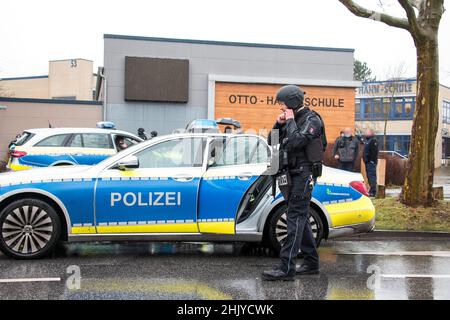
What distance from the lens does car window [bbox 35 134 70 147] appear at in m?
12.4

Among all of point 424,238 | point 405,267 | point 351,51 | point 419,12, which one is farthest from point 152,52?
point 405,267

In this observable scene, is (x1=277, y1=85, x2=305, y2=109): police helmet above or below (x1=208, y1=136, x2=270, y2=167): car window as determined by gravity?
above

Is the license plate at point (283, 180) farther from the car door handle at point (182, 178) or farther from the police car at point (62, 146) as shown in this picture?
the police car at point (62, 146)

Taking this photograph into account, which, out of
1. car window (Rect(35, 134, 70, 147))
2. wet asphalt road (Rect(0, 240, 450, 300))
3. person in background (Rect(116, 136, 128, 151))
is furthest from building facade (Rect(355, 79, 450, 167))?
wet asphalt road (Rect(0, 240, 450, 300))

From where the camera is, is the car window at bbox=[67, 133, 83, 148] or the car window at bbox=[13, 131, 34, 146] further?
the car window at bbox=[67, 133, 83, 148]

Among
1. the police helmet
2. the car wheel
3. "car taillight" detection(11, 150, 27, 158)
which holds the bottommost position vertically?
the car wheel

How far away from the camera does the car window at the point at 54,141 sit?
40.8 ft

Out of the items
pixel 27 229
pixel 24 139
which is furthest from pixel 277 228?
pixel 24 139

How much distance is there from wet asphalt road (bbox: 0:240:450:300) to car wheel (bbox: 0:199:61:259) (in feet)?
0.53

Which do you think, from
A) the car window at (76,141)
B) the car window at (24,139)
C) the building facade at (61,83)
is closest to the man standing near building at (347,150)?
the car window at (76,141)

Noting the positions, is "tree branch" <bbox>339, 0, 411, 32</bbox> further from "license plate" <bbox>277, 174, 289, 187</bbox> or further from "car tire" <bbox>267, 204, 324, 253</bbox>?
"license plate" <bbox>277, 174, 289, 187</bbox>

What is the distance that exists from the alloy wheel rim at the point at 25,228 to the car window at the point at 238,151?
2.06 metres

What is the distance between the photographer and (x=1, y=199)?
631 centimetres
